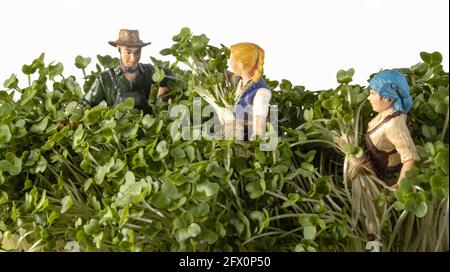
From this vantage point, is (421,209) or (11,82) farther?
(11,82)

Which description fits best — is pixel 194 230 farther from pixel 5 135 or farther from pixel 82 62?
pixel 82 62

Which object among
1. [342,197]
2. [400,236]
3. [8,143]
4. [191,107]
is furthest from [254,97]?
[8,143]

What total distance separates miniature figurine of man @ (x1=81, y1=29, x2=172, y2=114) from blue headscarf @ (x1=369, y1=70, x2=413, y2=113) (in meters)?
0.57

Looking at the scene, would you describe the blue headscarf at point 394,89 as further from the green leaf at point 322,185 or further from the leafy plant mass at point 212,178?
the green leaf at point 322,185

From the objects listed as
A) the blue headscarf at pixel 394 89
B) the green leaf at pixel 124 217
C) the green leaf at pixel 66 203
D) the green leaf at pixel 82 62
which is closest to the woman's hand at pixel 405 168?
the blue headscarf at pixel 394 89

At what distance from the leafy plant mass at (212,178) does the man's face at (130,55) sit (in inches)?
3.2

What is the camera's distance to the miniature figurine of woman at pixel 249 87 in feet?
6.46

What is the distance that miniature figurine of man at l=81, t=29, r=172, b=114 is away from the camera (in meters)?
2.21

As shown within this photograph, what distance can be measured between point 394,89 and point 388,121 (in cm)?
6

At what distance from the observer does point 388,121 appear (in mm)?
1850

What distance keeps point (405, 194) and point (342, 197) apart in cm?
19

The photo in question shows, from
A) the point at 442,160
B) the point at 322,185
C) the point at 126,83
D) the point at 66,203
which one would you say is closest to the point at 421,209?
the point at 442,160

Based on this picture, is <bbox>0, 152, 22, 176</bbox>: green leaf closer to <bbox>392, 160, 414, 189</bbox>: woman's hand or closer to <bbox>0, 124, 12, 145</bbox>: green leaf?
<bbox>0, 124, 12, 145</bbox>: green leaf
